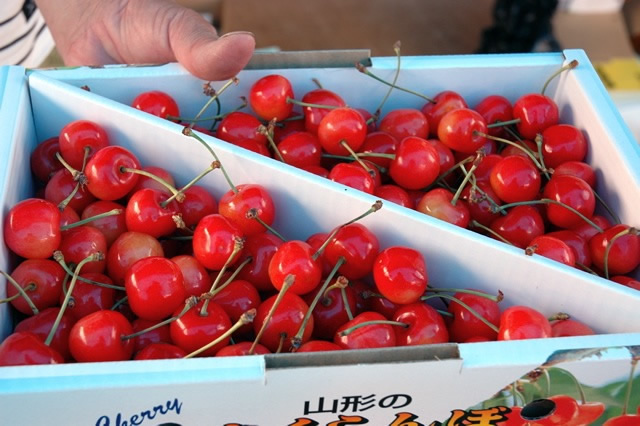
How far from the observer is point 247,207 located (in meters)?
0.88

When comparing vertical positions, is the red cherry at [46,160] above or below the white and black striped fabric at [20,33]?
below

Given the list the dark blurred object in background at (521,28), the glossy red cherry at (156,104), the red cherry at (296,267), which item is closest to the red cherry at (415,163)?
the red cherry at (296,267)

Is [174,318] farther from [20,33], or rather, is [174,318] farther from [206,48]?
[20,33]

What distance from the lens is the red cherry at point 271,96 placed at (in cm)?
104

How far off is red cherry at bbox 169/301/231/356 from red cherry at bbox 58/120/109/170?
319 mm

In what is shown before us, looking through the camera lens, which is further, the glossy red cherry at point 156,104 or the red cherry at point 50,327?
the glossy red cherry at point 156,104

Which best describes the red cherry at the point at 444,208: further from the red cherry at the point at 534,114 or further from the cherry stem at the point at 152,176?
the cherry stem at the point at 152,176

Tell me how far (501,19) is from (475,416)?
1.63m

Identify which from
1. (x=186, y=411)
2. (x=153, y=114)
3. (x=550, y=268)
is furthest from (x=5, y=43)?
(x=550, y=268)

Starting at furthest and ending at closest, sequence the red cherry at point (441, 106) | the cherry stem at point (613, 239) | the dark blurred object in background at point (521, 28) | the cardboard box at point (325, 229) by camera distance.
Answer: the dark blurred object in background at point (521, 28), the red cherry at point (441, 106), the cherry stem at point (613, 239), the cardboard box at point (325, 229)

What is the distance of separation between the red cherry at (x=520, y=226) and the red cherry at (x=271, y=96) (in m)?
0.36

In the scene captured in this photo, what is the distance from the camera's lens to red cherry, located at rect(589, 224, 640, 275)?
35.1 inches

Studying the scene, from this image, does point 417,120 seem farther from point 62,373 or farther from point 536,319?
point 62,373

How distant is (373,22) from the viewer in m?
2.29
